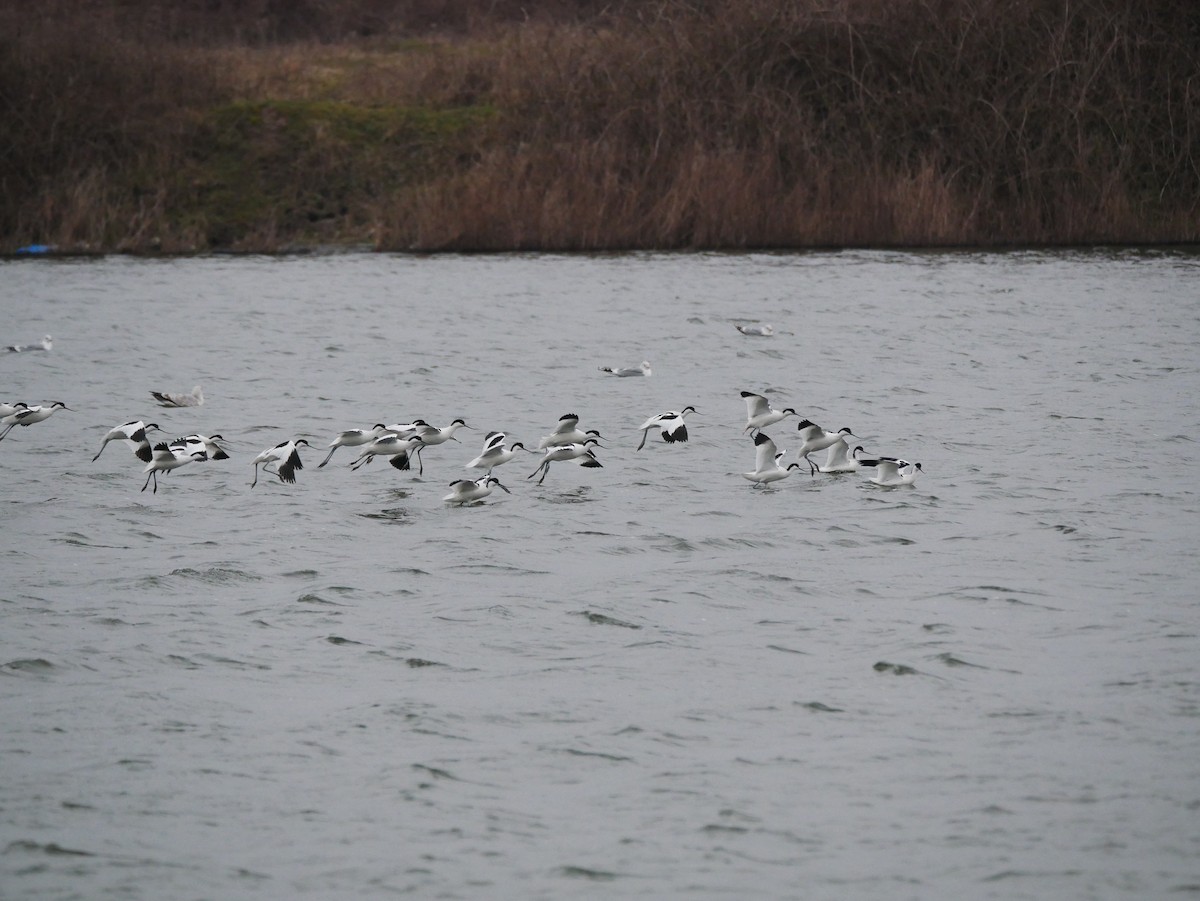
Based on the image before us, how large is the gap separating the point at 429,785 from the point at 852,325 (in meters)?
17.8

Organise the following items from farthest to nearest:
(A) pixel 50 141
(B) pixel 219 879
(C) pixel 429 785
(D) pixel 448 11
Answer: (D) pixel 448 11
(A) pixel 50 141
(C) pixel 429 785
(B) pixel 219 879

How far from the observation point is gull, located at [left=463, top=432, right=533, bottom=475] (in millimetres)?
12648

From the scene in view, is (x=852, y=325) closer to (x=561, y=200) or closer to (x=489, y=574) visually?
(x=561, y=200)

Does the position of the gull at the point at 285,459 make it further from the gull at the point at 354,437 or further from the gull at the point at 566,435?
the gull at the point at 566,435

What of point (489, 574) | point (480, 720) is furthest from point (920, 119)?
point (480, 720)

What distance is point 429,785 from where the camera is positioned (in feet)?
23.1

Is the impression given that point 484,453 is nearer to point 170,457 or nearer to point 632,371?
point 170,457

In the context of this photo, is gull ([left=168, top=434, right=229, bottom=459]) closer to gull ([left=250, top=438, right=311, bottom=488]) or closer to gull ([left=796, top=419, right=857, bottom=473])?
gull ([left=250, top=438, right=311, bottom=488])

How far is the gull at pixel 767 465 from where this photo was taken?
1314 cm

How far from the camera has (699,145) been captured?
3059cm

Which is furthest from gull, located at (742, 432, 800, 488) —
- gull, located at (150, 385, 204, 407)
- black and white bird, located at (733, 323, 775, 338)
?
black and white bird, located at (733, 323, 775, 338)

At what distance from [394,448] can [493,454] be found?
0.82 metres

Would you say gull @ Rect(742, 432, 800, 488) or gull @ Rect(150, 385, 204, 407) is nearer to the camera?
gull @ Rect(742, 432, 800, 488)

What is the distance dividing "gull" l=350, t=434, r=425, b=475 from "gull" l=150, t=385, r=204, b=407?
14.1 ft
